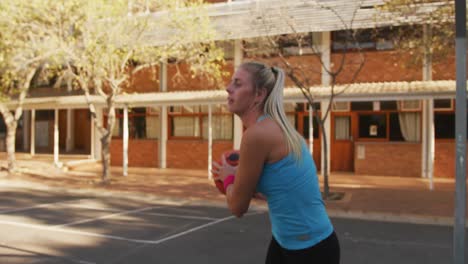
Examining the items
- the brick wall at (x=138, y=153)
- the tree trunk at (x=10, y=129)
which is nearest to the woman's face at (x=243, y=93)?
the tree trunk at (x=10, y=129)

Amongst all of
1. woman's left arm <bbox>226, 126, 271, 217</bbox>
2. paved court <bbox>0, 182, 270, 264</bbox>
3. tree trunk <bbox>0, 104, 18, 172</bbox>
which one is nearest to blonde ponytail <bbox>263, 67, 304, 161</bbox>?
woman's left arm <bbox>226, 126, 271, 217</bbox>

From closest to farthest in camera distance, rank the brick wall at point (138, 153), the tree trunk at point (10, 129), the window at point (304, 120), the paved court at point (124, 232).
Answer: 1. the paved court at point (124, 232)
2. the tree trunk at point (10, 129)
3. the window at point (304, 120)
4. the brick wall at point (138, 153)

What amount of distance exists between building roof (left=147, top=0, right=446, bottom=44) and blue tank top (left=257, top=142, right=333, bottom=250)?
10456mm

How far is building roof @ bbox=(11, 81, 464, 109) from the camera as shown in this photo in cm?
1288

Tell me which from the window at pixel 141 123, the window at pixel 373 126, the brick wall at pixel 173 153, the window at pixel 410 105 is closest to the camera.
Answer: the window at pixel 410 105

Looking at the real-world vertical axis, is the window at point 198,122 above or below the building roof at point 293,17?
below

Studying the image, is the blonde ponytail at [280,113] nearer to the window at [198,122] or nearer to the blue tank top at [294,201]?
the blue tank top at [294,201]

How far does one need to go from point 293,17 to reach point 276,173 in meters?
12.7

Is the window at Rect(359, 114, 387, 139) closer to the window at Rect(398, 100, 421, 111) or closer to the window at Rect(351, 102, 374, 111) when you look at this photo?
the window at Rect(351, 102, 374, 111)

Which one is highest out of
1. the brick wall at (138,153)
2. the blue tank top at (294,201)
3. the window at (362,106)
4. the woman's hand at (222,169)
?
the window at (362,106)

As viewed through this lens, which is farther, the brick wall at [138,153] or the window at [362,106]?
the brick wall at [138,153]

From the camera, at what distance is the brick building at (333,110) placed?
14500 mm

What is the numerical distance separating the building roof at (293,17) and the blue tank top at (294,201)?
1046 centimetres

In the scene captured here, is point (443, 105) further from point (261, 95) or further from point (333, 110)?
point (261, 95)
